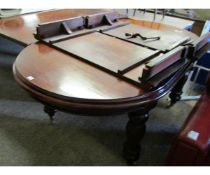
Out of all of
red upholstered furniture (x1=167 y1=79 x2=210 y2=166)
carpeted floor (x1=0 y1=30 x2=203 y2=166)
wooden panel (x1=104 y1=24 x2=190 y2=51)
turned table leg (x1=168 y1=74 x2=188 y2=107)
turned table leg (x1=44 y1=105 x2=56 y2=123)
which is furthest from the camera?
turned table leg (x1=168 y1=74 x2=188 y2=107)

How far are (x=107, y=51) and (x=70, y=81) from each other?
1.24ft

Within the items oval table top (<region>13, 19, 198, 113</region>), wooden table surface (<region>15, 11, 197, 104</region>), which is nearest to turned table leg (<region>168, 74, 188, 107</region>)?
wooden table surface (<region>15, 11, 197, 104</region>)

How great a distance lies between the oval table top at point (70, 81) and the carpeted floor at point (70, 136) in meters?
0.71

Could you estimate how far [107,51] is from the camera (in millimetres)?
1209

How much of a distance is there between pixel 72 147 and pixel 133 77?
841 mm

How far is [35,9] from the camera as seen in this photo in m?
2.33

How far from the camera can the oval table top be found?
0.85 m

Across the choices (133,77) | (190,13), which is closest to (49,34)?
(133,77)

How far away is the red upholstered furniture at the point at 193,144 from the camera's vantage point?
0.96 metres

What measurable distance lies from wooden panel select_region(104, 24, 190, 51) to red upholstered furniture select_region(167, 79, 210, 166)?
47 centimetres

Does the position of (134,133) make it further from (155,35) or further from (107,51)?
(155,35)

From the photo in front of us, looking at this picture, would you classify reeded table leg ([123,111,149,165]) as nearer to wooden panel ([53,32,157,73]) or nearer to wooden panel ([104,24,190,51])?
wooden panel ([53,32,157,73])

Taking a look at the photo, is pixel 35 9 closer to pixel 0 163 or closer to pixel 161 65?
pixel 0 163

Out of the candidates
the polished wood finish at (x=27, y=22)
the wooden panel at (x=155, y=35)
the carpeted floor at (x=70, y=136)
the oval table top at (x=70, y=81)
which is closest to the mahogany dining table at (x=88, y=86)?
the oval table top at (x=70, y=81)
